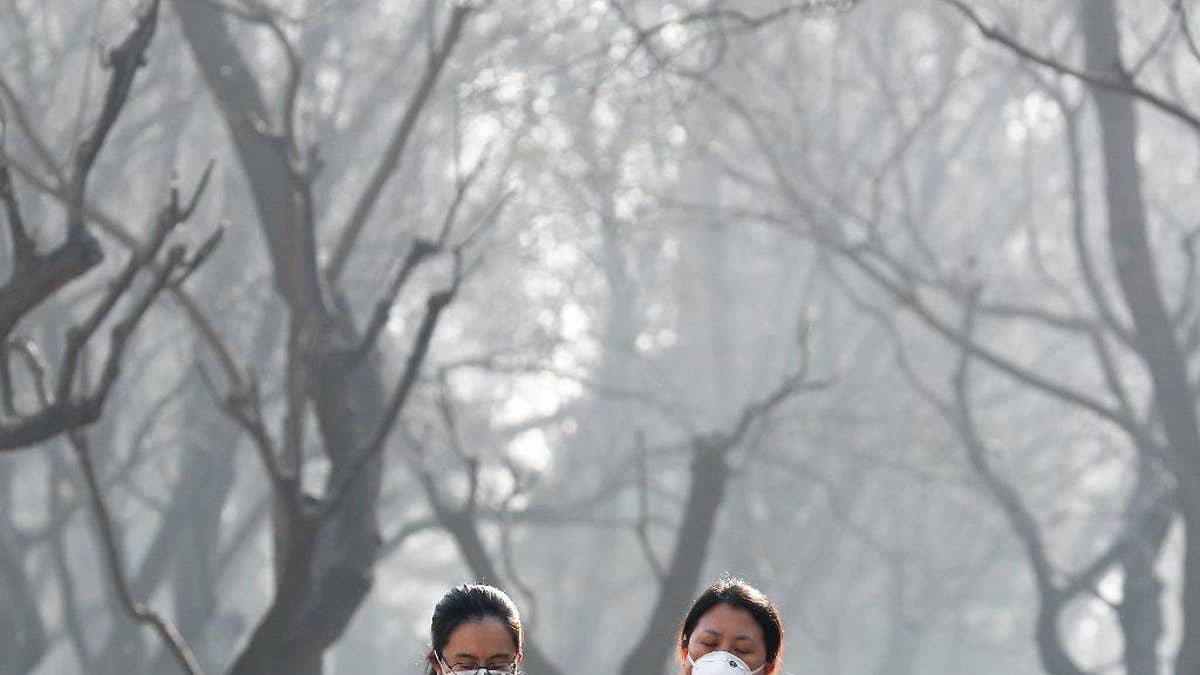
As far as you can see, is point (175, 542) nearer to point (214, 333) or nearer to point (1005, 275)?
point (214, 333)

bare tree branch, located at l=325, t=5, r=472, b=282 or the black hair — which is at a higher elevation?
bare tree branch, located at l=325, t=5, r=472, b=282

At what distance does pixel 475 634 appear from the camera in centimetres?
406

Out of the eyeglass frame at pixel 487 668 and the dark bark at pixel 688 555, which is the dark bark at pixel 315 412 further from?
the eyeglass frame at pixel 487 668

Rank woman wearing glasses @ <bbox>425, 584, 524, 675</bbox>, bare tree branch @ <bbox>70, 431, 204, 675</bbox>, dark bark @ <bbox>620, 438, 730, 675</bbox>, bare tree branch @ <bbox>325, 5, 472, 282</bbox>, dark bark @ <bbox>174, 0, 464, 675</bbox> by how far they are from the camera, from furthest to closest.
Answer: dark bark @ <bbox>620, 438, 730, 675</bbox>
bare tree branch @ <bbox>325, 5, 472, 282</bbox>
dark bark @ <bbox>174, 0, 464, 675</bbox>
bare tree branch @ <bbox>70, 431, 204, 675</bbox>
woman wearing glasses @ <bbox>425, 584, 524, 675</bbox>

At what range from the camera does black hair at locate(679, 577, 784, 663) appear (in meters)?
4.05

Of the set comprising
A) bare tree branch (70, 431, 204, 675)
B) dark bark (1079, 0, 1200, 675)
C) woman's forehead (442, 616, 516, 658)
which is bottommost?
woman's forehead (442, 616, 516, 658)

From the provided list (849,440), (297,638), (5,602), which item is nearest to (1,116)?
(297,638)

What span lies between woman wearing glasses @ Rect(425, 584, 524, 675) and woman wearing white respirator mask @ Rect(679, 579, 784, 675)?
0.34 metres

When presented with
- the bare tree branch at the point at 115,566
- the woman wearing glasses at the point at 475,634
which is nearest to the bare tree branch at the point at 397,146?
the bare tree branch at the point at 115,566

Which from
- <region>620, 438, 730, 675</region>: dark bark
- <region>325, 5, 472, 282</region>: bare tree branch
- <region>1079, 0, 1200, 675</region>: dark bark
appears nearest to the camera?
<region>325, 5, 472, 282</region>: bare tree branch

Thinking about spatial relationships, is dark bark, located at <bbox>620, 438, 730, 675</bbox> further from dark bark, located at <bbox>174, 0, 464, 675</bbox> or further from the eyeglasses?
the eyeglasses

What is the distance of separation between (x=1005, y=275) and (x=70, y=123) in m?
9.06

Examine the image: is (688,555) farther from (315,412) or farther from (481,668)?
(481,668)

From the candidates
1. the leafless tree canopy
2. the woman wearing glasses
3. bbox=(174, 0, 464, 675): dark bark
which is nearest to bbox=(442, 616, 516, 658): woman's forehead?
the woman wearing glasses
